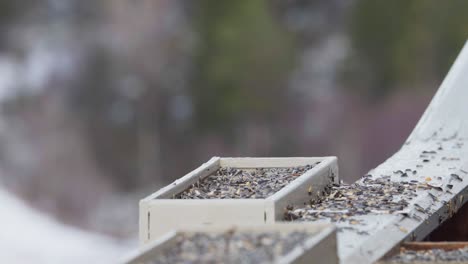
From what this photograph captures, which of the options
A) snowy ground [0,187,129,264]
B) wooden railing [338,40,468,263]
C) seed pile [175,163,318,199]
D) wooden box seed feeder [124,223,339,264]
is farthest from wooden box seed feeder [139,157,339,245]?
snowy ground [0,187,129,264]

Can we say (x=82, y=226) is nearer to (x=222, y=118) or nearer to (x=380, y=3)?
(x=222, y=118)

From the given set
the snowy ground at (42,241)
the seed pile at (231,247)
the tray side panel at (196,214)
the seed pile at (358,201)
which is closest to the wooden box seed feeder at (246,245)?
the seed pile at (231,247)

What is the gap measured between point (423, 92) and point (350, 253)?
18.8 m

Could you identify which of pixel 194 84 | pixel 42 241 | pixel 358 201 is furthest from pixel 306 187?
pixel 194 84

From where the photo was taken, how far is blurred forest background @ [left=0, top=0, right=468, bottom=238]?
2153 centimetres

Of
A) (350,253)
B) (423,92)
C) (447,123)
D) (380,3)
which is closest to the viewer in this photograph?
(350,253)

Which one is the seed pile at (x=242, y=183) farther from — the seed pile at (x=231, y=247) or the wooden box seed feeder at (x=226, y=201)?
the seed pile at (x=231, y=247)

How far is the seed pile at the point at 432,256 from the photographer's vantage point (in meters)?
3.99

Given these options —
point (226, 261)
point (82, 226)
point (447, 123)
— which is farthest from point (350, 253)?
point (82, 226)

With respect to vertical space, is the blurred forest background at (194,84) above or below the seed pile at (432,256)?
above

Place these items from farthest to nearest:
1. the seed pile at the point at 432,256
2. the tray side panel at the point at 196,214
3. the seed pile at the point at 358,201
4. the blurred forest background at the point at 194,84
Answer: the blurred forest background at the point at 194,84 < the seed pile at the point at 358,201 < the tray side panel at the point at 196,214 < the seed pile at the point at 432,256

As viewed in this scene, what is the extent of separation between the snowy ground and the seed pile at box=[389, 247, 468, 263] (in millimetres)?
12955

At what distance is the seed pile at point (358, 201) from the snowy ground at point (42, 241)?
11.9 metres

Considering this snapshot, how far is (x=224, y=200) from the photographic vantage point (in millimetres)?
4605
